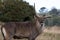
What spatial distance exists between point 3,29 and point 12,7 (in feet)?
99.2

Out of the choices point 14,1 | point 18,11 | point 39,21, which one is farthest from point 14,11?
point 39,21

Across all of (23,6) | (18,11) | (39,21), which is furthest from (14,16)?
(39,21)

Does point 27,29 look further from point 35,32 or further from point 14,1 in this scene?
point 14,1

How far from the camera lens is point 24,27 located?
13805mm

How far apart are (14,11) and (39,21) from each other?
89.7 feet

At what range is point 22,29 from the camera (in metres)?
13.7

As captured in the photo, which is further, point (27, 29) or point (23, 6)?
point (23, 6)

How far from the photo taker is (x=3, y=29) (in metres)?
13.2

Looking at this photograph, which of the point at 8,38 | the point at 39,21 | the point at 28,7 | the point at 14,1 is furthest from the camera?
the point at 14,1

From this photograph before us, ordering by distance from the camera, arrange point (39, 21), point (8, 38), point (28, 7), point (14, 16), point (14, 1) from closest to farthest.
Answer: point (8, 38), point (39, 21), point (14, 16), point (28, 7), point (14, 1)

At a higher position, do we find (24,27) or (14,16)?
(24,27)

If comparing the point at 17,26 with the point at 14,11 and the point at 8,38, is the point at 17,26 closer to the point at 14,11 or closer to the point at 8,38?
the point at 8,38

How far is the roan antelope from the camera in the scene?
13180 millimetres

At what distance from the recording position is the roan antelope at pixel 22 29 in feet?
43.2
